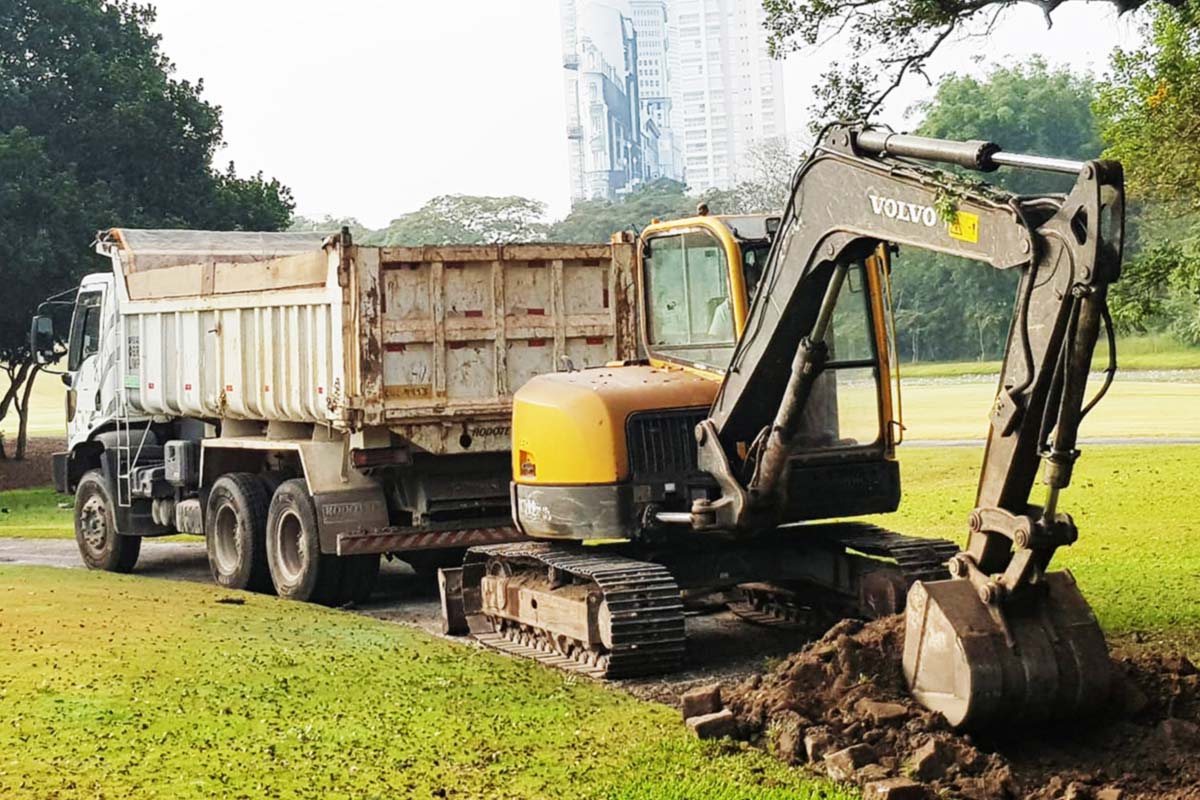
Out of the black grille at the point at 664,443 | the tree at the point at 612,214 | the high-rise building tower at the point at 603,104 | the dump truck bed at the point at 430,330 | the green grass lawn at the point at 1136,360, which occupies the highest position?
the high-rise building tower at the point at 603,104

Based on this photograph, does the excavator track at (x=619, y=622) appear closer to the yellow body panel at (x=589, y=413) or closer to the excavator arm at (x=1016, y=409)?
the yellow body panel at (x=589, y=413)

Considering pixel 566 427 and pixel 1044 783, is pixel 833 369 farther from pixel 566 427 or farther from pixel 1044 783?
pixel 1044 783

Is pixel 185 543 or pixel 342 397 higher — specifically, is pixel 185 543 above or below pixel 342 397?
below

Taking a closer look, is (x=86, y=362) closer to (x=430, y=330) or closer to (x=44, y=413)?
(x=430, y=330)

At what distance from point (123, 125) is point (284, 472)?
2154 centimetres

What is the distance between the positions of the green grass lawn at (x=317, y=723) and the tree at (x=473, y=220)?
73427mm

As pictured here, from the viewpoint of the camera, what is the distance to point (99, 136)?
36812 mm

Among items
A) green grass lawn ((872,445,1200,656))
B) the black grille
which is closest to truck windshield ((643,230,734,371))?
the black grille

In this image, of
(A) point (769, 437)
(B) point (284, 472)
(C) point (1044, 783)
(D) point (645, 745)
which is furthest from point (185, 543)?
(C) point (1044, 783)

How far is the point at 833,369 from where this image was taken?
39.7 feet

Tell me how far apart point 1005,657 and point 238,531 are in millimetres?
10302

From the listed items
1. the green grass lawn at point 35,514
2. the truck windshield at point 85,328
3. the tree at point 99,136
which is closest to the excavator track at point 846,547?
the truck windshield at point 85,328

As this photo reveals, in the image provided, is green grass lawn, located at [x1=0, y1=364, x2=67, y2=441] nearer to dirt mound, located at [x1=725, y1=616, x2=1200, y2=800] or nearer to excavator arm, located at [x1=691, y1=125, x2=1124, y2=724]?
dirt mound, located at [x1=725, y1=616, x2=1200, y2=800]

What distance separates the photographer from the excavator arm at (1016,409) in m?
A: 8.46
